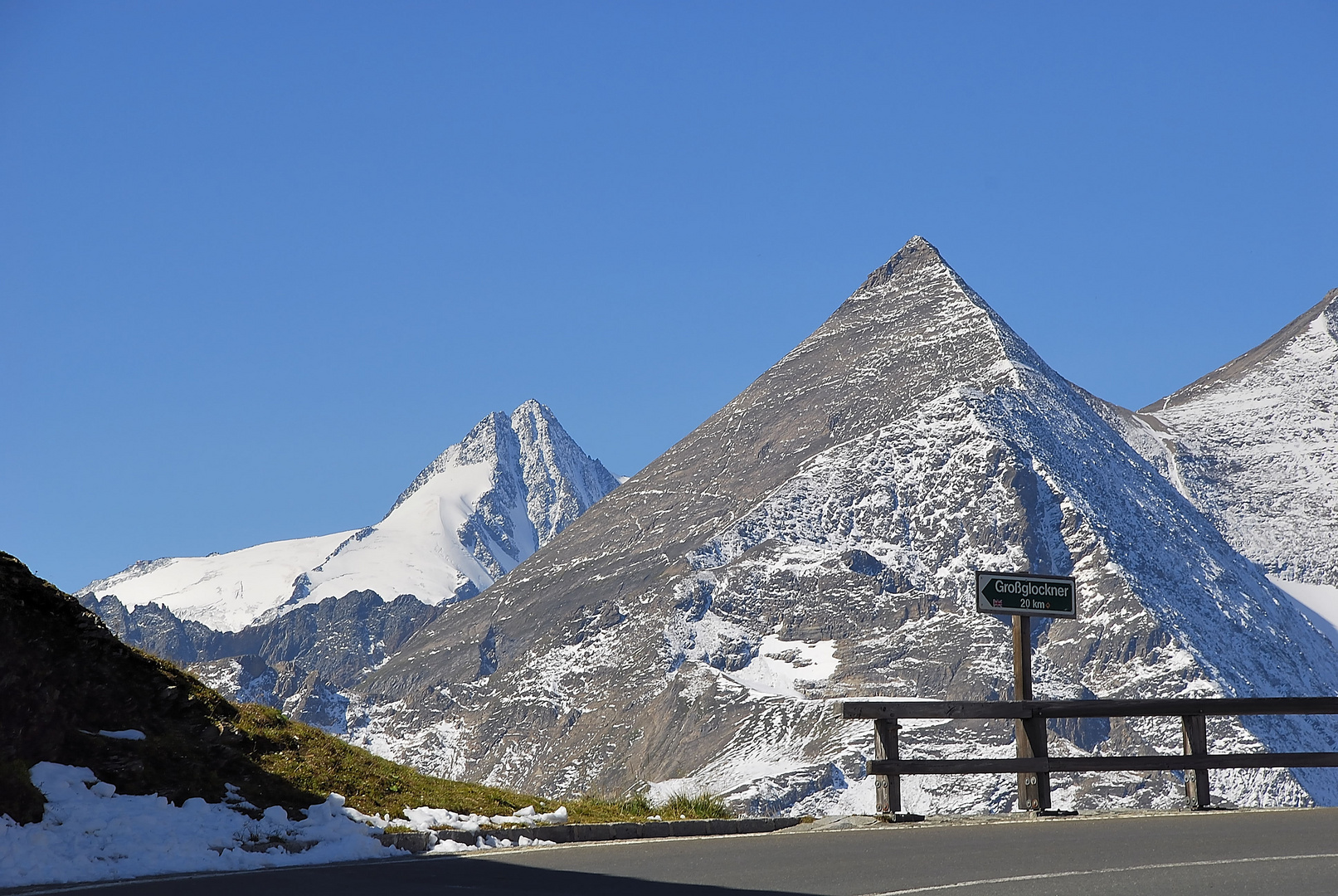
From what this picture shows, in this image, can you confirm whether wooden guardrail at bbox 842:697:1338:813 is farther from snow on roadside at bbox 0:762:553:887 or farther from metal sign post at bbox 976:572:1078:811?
snow on roadside at bbox 0:762:553:887

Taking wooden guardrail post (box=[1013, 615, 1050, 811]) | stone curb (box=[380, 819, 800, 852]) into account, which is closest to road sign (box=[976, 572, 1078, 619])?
wooden guardrail post (box=[1013, 615, 1050, 811])

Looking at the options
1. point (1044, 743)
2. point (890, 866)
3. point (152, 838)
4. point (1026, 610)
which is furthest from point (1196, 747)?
point (152, 838)

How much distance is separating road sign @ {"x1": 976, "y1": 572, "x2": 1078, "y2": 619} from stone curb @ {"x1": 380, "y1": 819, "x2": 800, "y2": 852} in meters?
3.71

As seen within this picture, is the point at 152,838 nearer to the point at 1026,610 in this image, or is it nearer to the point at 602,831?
the point at 602,831

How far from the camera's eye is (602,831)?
17.6 m

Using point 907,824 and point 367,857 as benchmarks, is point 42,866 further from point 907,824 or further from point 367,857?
point 907,824

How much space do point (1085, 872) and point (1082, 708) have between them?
5641 mm

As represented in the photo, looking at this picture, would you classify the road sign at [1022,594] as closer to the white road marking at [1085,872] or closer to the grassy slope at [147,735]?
the grassy slope at [147,735]

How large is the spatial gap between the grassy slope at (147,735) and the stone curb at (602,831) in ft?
4.79

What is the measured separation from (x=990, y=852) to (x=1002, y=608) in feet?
15.7

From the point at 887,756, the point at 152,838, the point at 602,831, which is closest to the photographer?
the point at 152,838

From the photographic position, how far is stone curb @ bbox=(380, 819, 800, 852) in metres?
16.4

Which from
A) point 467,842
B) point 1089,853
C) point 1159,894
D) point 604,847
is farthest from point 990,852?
point 467,842

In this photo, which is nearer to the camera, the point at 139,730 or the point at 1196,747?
the point at 139,730
